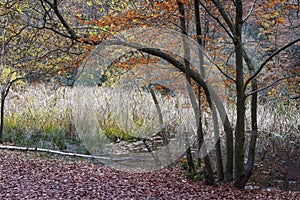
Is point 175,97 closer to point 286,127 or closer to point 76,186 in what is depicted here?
point 286,127

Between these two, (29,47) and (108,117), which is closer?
(29,47)

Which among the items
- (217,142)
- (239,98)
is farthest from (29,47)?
(239,98)

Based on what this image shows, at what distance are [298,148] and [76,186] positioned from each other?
441 centimetres

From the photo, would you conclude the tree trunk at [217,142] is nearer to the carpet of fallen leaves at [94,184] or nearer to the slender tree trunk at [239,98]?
the carpet of fallen leaves at [94,184]

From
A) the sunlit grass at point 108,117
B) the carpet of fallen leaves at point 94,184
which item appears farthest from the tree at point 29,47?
the carpet of fallen leaves at point 94,184

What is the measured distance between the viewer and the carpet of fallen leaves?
383cm

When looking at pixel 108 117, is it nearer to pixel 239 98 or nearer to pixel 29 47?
pixel 29 47

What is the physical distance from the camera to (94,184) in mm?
4277

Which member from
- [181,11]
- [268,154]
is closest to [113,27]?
[181,11]

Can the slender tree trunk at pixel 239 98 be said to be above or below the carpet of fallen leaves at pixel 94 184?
above

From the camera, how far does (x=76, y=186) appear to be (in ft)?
13.5

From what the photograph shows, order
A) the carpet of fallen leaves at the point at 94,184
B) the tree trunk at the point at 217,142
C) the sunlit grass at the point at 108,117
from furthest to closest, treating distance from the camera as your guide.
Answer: the sunlit grass at the point at 108,117
the tree trunk at the point at 217,142
the carpet of fallen leaves at the point at 94,184

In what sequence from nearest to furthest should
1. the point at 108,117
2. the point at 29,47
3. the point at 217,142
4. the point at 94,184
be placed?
the point at 94,184, the point at 217,142, the point at 29,47, the point at 108,117

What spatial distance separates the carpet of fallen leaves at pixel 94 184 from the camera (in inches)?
151
